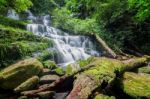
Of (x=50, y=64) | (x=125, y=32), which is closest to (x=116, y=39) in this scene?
(x=125, y=32)

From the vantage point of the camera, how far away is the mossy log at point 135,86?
6.38 meters

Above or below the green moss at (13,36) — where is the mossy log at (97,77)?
below

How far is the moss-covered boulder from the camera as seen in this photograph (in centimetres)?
793

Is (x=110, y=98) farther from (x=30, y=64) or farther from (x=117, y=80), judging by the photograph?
(x=30, y=64)

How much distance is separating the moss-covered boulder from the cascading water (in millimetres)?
4348

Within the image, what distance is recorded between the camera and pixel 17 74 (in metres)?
8.08

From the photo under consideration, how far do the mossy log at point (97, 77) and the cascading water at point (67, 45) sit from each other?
5185 mm

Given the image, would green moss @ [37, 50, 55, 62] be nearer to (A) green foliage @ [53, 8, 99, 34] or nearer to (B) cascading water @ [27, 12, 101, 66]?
(B) cascading water @ [27, 12, 101, 66]

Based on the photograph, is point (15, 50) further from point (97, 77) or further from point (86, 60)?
point (97, 77)

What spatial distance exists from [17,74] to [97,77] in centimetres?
287

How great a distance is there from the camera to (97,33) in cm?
1814

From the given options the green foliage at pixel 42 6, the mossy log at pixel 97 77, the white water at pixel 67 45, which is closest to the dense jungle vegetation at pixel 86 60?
the mossy log at pixel 97 77

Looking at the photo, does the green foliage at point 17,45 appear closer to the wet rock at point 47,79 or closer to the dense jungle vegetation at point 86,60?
the dense jungle vegetation at point 86,60

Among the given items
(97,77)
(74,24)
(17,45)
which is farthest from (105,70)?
(74,24)
